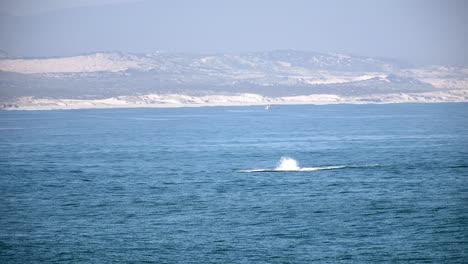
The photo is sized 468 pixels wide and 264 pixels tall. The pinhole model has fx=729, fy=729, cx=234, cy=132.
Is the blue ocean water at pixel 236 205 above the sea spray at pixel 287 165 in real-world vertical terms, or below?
above

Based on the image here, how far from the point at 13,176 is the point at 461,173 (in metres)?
60.5

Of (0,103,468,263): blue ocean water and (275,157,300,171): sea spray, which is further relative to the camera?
(275,157,300,171): sea spray

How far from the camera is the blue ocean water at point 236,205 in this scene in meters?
56.8

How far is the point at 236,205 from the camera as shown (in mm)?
74562

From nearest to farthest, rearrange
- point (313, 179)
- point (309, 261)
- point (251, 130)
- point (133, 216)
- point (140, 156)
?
point (309, 261)
point (133, 216)
point (313, 179)
point (140, 156)
point (251, 130)

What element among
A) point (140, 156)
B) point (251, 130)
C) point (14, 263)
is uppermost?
point (14, 263)

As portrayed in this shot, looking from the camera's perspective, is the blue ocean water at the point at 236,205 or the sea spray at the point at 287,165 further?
the sea spray at the point at 287,165

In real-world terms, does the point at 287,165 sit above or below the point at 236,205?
below

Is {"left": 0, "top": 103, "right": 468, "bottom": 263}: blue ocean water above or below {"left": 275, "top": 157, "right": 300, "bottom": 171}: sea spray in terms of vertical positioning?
above

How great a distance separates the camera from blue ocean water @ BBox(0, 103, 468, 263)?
5681cm

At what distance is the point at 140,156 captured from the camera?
414 ft

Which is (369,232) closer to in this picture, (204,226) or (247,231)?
(247,231)

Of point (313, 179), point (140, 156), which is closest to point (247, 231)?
point (313, 179)

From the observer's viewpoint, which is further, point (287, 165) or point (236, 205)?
point (287, 165)
